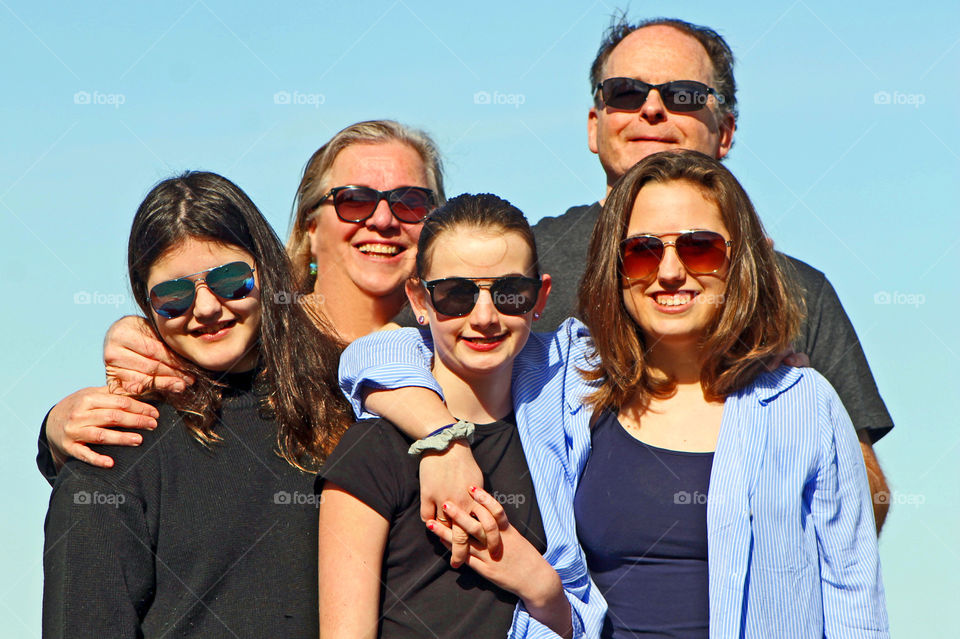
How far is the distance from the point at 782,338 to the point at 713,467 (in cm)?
58

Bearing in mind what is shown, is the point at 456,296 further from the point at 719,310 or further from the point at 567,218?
the point at 567,218

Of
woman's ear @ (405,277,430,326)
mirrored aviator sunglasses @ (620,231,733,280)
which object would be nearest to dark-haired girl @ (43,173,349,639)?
woman's ear @ (405,277,430,326)

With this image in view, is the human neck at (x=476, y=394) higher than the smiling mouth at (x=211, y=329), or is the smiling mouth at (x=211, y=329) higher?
the smiling mouth at (x=211, y=329)

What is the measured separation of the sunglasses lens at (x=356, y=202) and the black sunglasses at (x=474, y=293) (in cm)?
151

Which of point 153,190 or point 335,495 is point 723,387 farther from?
point 153,190

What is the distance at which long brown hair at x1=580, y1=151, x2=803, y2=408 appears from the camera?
3.64 meters

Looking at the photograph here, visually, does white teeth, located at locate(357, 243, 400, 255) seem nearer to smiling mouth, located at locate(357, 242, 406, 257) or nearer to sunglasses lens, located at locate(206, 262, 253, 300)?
smiling mouth, located at locate(357, 242, 406, 257)

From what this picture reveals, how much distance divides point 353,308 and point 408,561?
2006 millimetres

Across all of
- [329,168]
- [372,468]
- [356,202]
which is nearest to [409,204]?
[356,202]

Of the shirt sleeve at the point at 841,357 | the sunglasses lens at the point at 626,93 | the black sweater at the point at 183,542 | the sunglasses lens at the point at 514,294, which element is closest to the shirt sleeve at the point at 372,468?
the black sweater at the point at 183,542

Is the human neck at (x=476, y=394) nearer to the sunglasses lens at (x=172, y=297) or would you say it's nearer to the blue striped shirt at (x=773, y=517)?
the blue striped shirt at (x=773, y=517)

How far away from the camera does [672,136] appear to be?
17.3ft

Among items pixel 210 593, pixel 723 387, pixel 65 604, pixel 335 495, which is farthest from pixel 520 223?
pixel 65 604

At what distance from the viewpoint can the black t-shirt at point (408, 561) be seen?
343 centimetres
